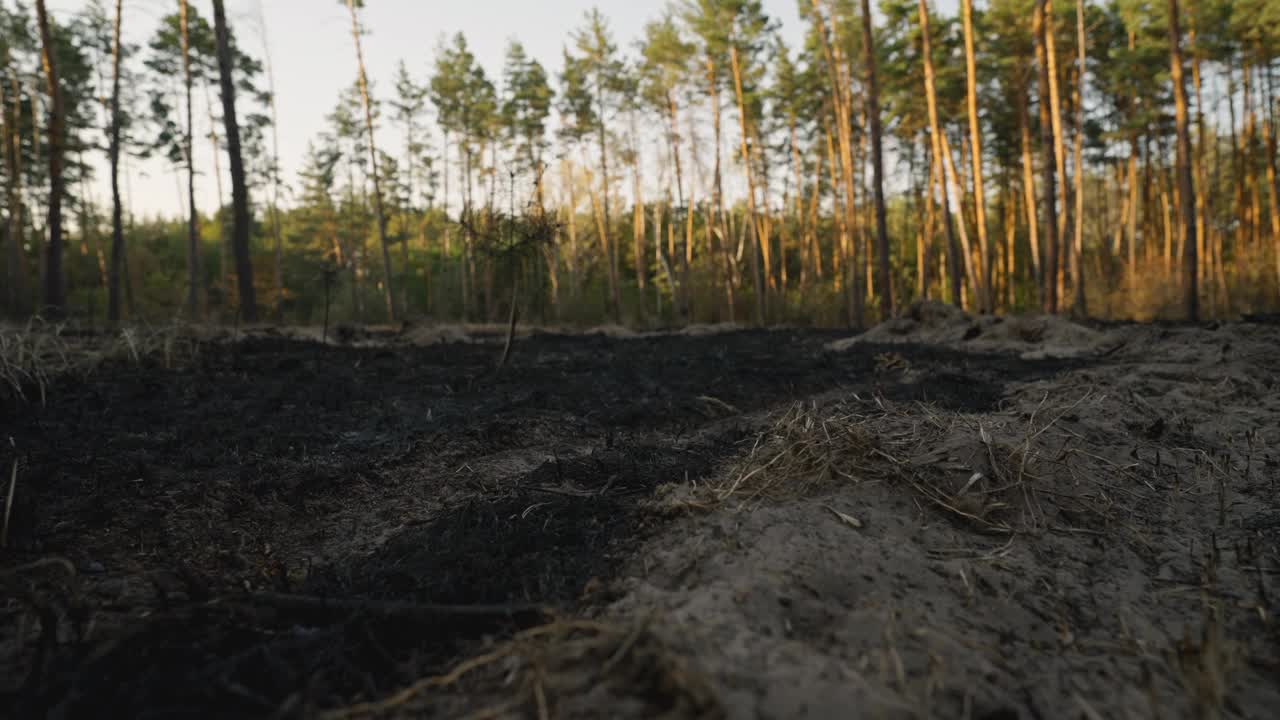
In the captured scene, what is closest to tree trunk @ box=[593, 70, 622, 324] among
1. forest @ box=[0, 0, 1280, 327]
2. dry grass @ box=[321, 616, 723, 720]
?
forest @ box=[0, 0, 1280, 327]

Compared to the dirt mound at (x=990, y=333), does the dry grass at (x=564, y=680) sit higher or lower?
lower

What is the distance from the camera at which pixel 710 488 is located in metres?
2.04

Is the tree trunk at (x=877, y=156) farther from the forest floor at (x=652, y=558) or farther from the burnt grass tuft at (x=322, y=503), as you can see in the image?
the forest floor at (x=652, y=558)

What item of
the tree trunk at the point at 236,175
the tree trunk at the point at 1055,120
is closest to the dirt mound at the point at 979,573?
the tree trunk at the point at 1055,120

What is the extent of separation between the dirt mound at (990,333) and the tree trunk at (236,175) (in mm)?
11670

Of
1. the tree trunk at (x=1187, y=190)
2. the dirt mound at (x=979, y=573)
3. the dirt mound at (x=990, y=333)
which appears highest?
the tree trunk at (x=1187, y=190)

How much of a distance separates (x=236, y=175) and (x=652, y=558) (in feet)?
46.8

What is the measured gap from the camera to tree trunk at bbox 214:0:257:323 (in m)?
12.3

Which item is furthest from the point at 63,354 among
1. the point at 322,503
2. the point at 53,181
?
the point at 53,181

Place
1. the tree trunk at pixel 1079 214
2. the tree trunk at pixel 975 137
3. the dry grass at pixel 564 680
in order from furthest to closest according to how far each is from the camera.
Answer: the tree trunk at pixel 1079 214
the tree trunk at pixel 975 137
the dry grass at pixel 564 680

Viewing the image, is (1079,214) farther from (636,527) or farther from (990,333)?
(636,527)

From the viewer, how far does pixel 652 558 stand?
1.63 m

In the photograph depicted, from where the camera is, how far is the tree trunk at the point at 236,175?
1230cm

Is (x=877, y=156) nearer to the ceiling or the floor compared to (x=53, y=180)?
nearer to the floor
